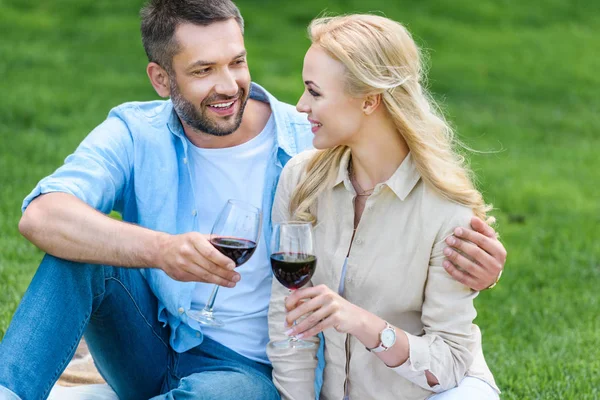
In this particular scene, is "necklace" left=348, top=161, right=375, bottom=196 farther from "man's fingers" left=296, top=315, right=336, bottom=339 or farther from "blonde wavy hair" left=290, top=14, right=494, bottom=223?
"man's fingers" left=296, top=315, right=336, bottom=339

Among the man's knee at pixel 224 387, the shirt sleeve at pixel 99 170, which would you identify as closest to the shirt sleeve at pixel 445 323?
the man's knee at pixel 224 387

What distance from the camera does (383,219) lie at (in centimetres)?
361

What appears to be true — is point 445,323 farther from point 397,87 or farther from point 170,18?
point 170,18

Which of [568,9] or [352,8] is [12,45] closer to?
[352,8]

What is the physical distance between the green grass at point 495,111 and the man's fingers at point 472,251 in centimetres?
148

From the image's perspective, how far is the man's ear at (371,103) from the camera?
3.53 metres

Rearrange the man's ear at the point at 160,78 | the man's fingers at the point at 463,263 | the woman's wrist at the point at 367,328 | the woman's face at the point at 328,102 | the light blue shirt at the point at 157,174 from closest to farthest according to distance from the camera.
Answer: the woman's wrist at the point at 367,328 → the man's fingers at the point at 463,263 → the woman's face at the point at 328,102 → the light blue shirt at the point at 157,174 → the man's ear at the point at 160,78

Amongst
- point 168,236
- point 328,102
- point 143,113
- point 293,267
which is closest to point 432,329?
point 293,267

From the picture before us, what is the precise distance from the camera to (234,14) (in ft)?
14.2

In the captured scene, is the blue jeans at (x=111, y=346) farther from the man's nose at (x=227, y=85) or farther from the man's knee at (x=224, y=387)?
the man's nose at (x=227, y=85)

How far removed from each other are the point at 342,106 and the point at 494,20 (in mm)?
11408

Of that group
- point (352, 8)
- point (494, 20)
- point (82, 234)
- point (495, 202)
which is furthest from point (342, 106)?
point (494, 20)

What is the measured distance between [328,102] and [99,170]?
1.11 m

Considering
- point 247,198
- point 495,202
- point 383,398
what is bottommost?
point 495,202
